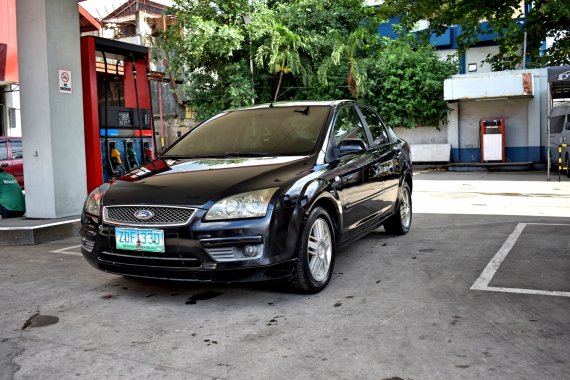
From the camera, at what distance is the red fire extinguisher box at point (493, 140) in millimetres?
19188

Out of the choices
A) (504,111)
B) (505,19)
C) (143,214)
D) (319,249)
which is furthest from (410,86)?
(143,214)

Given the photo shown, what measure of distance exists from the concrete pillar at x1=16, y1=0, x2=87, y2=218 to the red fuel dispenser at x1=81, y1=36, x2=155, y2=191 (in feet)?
2.16

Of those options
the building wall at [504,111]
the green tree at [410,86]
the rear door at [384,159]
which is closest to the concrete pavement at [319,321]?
the rear door at [384,159]

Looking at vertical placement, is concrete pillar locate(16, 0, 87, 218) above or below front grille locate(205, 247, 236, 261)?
above

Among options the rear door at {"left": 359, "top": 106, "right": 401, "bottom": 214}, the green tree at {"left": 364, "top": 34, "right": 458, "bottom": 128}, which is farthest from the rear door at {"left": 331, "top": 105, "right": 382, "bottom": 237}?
the green tree at {"left": 364, "top": 34, "right": 458, "bottom": 128}

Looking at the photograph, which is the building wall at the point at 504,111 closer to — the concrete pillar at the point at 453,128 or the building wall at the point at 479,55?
the concrete pillar at the point at 453,128

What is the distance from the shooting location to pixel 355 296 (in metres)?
4.31

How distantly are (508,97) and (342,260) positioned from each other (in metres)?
15.6

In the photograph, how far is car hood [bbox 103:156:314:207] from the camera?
3990mm

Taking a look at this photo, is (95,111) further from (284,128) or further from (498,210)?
(498,210)

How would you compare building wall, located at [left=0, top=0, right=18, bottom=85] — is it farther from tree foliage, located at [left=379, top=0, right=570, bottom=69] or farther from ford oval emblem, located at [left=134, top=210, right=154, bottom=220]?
ford oval emblem, located at [left=134, top=210, right=154, bottom=220]

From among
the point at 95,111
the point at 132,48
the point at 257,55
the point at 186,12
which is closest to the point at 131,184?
the point at 95,111

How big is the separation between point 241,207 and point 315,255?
798mm

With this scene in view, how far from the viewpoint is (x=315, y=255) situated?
4.38 meters
